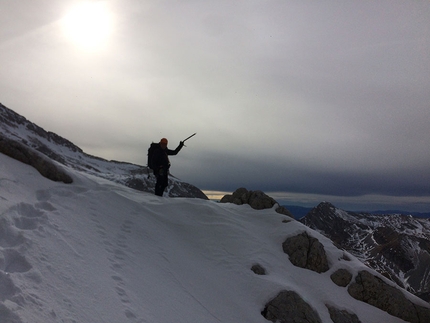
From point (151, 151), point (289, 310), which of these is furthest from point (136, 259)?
point (151, 151)

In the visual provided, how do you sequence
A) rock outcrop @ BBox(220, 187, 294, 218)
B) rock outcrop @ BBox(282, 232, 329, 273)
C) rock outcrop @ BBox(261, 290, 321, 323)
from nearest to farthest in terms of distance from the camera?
rock outcrop @ BBox(261, 290, 321, 323) < rock outcrop @ BBox(282, 232, 329, 273) < rock outcrop @ BBox(220, 187, 294, 218)

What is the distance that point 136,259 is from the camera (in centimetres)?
1045

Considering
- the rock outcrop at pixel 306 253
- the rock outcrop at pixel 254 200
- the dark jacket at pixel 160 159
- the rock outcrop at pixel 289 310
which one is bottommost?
the rock outcrop at pixel 289 310

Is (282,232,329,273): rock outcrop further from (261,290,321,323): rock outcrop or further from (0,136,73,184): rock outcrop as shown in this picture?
(0,136,73,184): rock outcrop

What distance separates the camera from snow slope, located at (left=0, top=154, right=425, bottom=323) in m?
6.32

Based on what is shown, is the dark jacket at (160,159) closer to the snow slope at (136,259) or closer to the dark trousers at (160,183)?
the dark trousers at (160,183)

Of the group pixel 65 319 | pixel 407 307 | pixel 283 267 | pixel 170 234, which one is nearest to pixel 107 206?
pixel 170 234

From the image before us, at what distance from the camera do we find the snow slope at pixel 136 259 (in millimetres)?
6324

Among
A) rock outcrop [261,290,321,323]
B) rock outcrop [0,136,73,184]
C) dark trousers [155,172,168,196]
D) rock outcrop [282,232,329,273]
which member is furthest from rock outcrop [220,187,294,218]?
rock outcrop [0,136,73,184]

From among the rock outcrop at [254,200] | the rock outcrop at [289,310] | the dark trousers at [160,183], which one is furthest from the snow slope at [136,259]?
the dark trousers at [160,183]

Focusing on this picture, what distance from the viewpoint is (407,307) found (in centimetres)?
1445

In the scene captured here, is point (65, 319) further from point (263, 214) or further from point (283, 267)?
point (263, 214)

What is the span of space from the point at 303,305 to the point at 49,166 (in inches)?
581

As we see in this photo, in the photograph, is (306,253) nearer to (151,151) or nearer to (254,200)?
(254,200)
